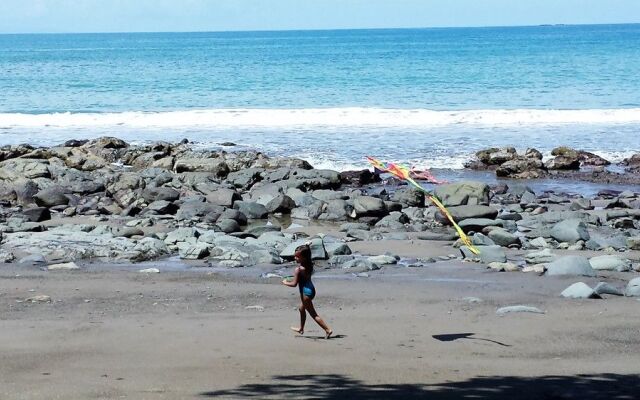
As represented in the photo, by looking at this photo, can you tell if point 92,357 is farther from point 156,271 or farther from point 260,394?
point 156,271

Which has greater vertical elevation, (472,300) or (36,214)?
(472,300)

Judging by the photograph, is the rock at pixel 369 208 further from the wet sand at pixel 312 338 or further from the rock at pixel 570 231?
the wet sand at pixel 312 338

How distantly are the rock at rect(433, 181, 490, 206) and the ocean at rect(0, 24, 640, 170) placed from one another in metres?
6.02

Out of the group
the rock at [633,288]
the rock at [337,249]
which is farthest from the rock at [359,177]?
the rock at [633,288]

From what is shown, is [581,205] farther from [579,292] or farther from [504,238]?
[579,292]

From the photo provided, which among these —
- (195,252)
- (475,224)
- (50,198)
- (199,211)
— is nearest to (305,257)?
(195,252)

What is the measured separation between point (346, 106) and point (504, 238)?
27.9 meters

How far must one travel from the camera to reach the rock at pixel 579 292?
34.9ft

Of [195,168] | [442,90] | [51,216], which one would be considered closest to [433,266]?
[51,216]

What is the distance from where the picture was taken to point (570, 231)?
47.9 ft

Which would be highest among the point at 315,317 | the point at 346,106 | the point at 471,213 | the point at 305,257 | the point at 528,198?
the point at 305,257

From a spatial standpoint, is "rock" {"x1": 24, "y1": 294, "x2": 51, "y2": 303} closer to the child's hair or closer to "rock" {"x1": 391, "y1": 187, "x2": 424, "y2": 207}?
the child's hair

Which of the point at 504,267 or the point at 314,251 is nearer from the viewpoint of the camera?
the point at 504,267

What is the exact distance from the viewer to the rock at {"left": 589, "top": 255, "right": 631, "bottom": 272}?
12.3 meters
